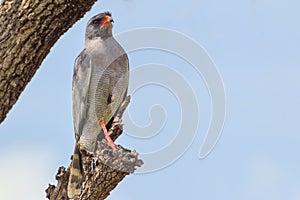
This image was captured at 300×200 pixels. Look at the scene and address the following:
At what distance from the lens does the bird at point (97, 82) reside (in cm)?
608

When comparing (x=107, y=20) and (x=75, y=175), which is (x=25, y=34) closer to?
(x=75, y=175)

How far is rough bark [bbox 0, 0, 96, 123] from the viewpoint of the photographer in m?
3.77

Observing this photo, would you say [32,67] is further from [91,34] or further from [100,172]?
[91,34]

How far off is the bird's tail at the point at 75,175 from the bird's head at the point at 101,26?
132cm

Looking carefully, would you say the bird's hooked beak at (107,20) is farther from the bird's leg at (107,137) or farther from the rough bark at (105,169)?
the rough bark at (105,169)

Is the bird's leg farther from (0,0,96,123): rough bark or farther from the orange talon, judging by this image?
(0,0,96,123): rough bark

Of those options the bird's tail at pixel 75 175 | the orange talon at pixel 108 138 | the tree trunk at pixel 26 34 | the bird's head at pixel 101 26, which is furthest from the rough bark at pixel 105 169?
the bird's head at pixel 101 26

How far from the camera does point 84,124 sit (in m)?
6.26

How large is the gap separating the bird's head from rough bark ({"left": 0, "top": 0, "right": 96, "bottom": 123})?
2692 millimetres

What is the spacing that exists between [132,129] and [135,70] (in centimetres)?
106

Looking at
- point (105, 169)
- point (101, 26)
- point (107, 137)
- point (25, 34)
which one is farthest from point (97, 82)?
point (25, 34)

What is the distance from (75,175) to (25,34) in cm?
197

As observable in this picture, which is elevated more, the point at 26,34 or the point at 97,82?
the point at 97,82

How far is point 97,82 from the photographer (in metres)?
6.30
